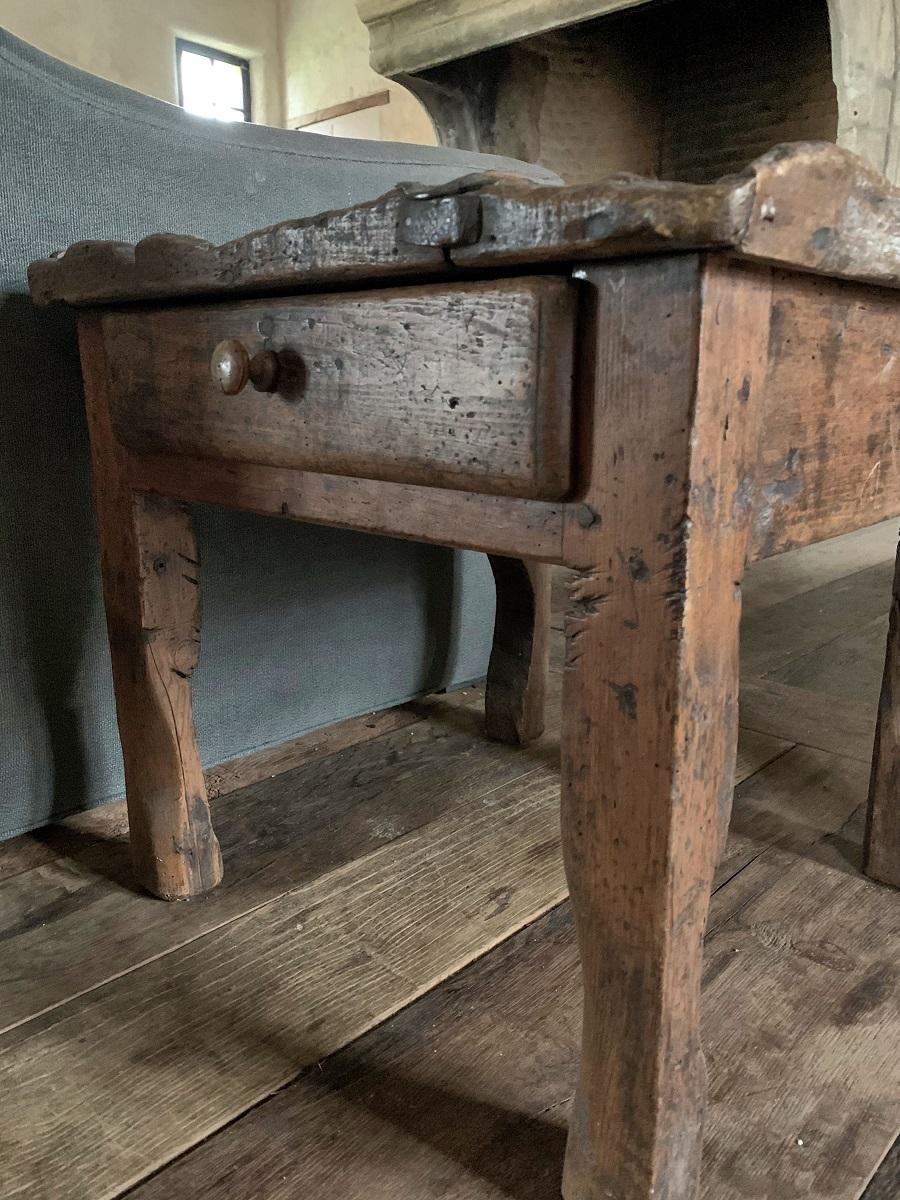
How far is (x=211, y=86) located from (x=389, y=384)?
21.0 ft

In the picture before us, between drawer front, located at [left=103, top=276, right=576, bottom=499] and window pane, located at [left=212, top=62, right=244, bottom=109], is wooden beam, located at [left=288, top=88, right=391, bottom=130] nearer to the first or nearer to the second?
window pane, located at [left=212, top=62, right=244, bottom=109]

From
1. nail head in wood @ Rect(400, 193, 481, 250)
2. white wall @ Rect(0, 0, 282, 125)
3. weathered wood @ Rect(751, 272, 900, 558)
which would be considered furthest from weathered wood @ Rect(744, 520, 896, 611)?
white wall @ Rect(0, 0, 282, 125)

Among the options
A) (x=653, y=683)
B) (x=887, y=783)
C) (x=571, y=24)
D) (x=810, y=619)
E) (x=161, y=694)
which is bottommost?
(x=810, y=619)

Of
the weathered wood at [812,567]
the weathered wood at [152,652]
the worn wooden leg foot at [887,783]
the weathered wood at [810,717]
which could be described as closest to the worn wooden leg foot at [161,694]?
the weathered wood at [152,652]

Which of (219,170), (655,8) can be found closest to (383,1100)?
(219,170)

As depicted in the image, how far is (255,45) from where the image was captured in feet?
19.4

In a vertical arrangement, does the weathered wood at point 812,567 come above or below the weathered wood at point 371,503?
below

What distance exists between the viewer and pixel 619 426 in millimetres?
454

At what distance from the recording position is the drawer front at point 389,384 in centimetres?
47

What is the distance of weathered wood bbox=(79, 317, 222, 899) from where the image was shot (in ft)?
2.65

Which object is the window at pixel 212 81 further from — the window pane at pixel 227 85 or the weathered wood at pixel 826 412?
the weathered wood at pixel 826 412

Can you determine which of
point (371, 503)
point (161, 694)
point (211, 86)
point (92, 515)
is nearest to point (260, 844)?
point (161, 694)

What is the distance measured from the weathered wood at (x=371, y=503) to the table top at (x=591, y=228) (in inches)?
5.0

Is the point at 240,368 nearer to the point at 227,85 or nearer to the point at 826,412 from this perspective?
the point at 826,412
